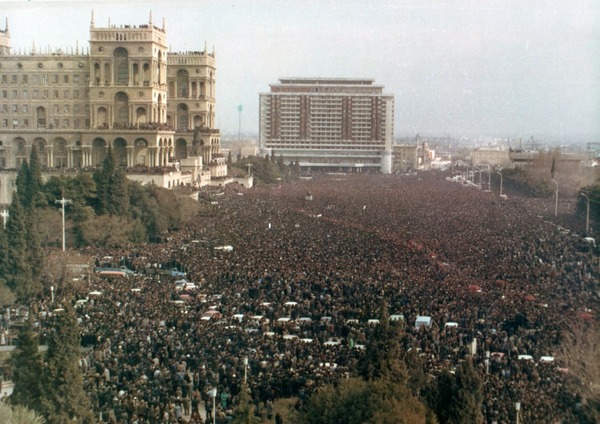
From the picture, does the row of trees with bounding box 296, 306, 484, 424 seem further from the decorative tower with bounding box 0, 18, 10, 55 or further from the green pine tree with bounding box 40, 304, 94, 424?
the decorative tower with bounding box 0, 18, 10, 55

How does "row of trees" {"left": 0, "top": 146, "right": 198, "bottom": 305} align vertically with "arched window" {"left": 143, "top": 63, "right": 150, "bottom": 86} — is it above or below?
below

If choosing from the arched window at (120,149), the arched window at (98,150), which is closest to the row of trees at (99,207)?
the arched window at (120,149)

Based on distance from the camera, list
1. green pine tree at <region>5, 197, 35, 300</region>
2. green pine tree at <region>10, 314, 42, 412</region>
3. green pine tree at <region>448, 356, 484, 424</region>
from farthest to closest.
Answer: green pine tree at <region>5, 197, 35, 300</region> → green pine tree at <region>10, 314, 42, 412</region> → green pine tree at <region>448, 356, 484, 424</region>

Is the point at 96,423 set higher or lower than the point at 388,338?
lower

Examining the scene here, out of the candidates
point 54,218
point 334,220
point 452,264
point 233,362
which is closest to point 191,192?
point 334,220

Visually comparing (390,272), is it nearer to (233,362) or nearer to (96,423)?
(233,362)

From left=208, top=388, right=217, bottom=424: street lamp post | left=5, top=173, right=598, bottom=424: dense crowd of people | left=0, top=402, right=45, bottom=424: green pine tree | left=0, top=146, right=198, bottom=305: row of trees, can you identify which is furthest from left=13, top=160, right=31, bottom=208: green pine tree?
left=0, top=402, right=45, bottom=424: green pine tree
